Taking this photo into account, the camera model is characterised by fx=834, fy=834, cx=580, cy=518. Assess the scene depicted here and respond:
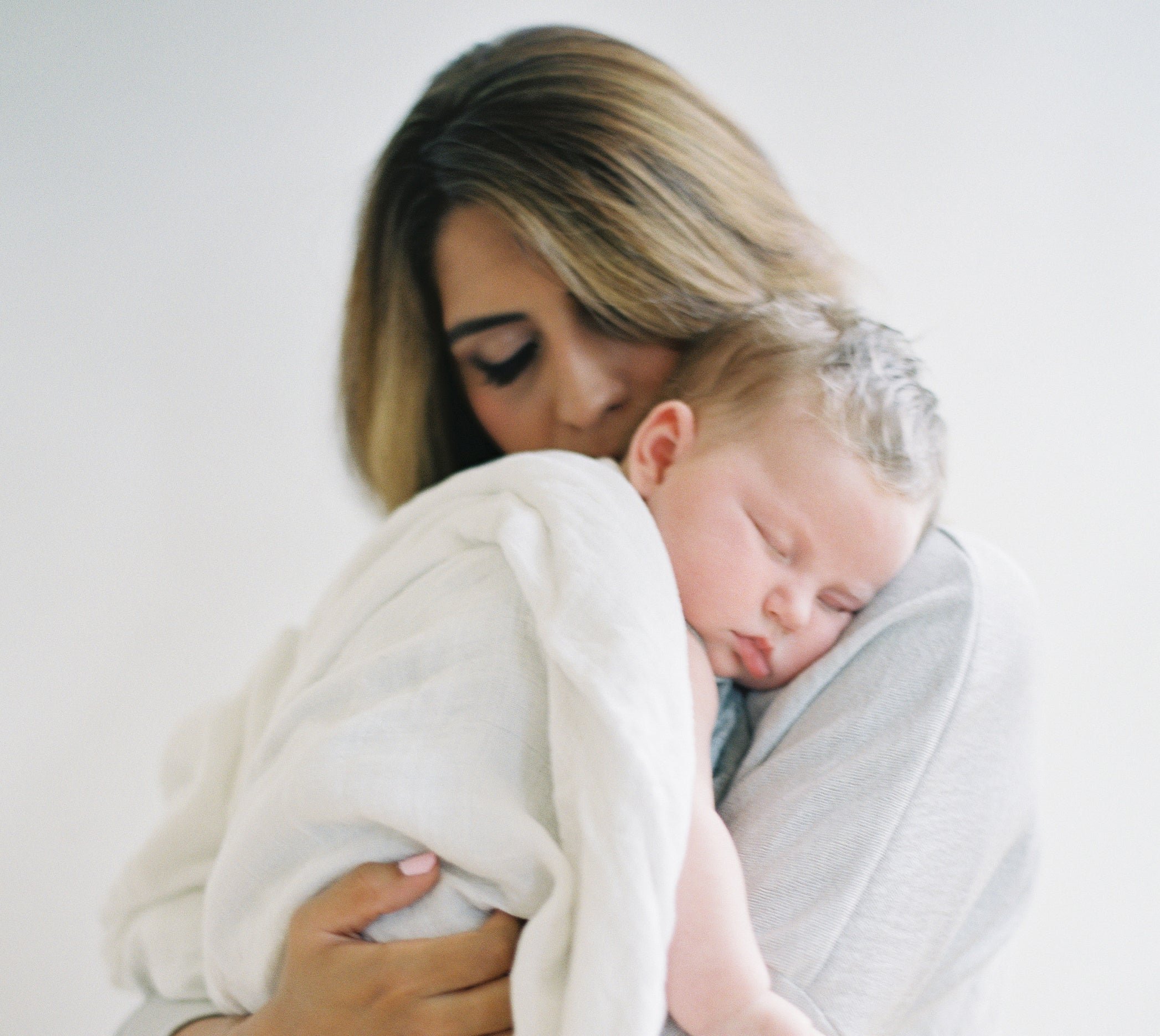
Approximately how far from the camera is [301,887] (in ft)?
2.08

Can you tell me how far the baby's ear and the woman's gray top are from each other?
229 mm

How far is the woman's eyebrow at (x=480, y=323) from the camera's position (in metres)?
0.98

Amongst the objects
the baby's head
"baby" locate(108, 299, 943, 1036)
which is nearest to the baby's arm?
"baby" locate(108, 299, 943, 1036)

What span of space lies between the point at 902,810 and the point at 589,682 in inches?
11.3

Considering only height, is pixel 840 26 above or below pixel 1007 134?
above

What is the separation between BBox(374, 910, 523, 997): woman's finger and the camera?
1.91ft

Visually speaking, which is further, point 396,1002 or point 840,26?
point 840,26

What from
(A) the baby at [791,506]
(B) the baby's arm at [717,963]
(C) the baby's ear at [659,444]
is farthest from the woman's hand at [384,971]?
(C) the baby's ear at [659,444]

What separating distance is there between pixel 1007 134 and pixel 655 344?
2.64 feet

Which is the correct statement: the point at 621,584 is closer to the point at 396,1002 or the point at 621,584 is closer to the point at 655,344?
the point at 396,1002

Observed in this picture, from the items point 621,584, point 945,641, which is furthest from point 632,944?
point 945,641

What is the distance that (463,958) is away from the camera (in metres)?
0.58

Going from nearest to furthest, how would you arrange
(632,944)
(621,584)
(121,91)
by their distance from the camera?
(632,944) < (621,584) < (121,91)

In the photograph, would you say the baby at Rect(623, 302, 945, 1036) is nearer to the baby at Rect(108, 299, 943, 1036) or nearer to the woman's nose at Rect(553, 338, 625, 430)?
the baby at Rect(108, 299, 943, 1036)
